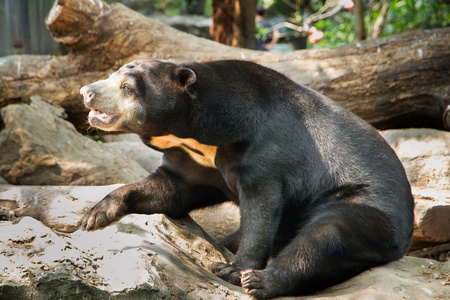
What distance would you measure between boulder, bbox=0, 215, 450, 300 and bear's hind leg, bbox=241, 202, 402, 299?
88 mm

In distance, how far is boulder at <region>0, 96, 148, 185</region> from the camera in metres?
5.34

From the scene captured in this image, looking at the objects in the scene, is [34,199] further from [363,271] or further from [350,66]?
A: [350,66]

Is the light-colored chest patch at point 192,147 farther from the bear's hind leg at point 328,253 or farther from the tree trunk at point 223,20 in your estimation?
the tree trunk at point 223,20

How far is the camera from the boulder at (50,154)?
534 centimetres

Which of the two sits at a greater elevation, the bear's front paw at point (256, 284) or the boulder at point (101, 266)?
the boulder at point (101, 266)

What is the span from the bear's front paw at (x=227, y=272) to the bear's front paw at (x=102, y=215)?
0.87m

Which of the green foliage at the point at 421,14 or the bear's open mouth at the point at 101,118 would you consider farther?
the green foliage at the point at 421,14

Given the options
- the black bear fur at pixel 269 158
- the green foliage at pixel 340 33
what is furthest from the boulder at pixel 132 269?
the green foliage at pixel 340 33

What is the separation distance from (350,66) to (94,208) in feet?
12.9

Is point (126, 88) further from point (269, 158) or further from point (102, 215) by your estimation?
point (269, 158)

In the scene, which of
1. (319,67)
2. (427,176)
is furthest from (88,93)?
(319,67)

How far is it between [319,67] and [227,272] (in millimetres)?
3867

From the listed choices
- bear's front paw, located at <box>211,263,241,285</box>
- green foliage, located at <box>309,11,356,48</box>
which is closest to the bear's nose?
bear's front paw, located at <box>211,263,241,285</box>

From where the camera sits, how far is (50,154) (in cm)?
552
